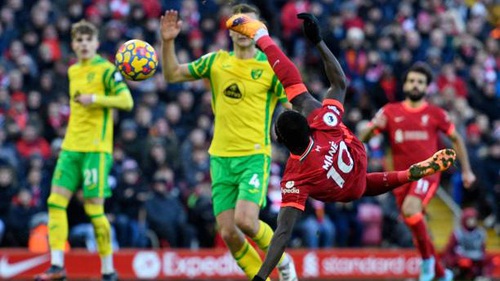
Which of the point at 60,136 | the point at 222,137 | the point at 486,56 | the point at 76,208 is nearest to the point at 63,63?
the point at 60,136

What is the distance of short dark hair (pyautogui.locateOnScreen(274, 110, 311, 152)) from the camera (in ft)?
30.6

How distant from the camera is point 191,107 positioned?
20125mm

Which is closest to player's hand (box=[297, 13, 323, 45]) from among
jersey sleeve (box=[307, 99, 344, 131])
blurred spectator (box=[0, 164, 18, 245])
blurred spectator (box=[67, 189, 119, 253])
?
jersey sleeve (box=[307, 99, 344, 131])

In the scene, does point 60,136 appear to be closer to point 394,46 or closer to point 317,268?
point 317,268

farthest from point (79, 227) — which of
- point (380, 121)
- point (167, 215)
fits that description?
point (380, 121)

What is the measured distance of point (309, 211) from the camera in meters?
18.8

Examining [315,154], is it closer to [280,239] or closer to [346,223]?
[280,239]

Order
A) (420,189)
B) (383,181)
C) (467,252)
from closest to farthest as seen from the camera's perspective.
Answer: (383,181) < (420,189) < (467,252)

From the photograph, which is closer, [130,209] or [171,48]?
[171,48]

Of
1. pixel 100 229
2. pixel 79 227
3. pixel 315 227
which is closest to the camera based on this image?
pixel 100 229

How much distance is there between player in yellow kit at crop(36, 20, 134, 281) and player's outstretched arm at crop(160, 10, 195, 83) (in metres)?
1.55

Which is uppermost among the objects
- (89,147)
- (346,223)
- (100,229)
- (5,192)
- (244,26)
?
(244,26)

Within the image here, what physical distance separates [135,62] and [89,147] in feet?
7.48

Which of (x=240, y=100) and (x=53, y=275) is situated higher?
(x=240, y=100)
